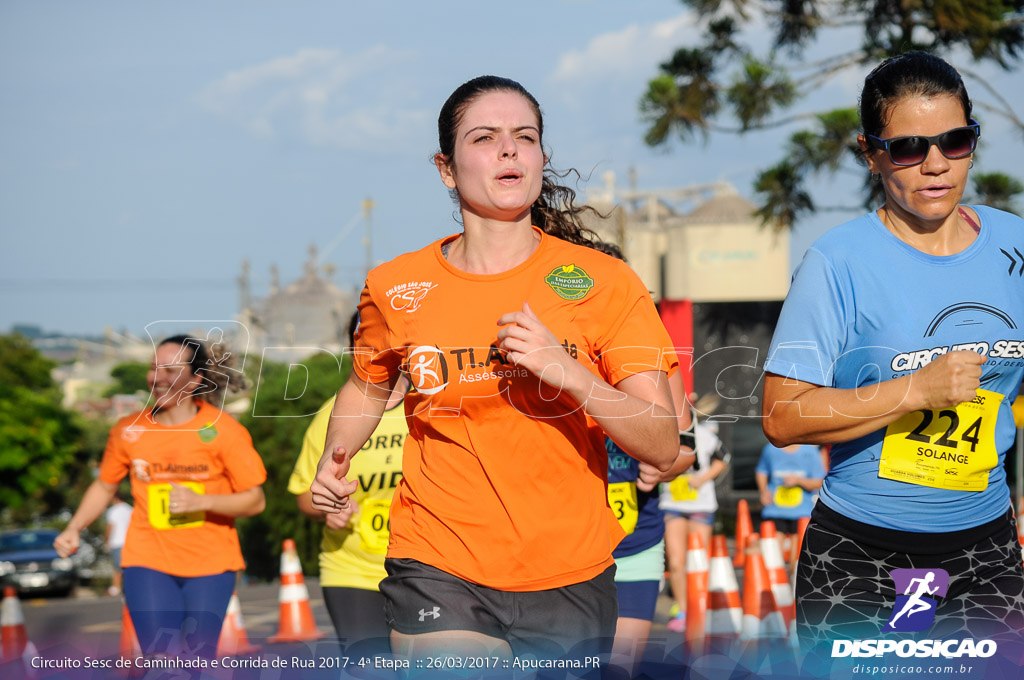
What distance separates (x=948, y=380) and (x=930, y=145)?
69 cm

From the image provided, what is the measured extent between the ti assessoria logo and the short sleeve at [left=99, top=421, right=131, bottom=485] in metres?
4.47

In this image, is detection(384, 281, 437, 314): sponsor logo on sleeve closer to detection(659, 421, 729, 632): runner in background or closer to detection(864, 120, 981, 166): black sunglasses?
detection(864, 120, 981, 166): black sunglasses

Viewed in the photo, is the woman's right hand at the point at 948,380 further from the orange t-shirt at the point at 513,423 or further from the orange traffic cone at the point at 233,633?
the orange traffic cone at the point at 233,633

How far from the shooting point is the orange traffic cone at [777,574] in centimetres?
818

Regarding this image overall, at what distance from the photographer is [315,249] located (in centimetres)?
7344

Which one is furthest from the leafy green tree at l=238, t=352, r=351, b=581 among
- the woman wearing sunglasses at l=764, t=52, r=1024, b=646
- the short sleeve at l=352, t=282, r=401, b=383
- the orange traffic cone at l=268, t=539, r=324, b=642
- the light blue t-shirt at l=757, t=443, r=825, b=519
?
the woman wearing sunglasses at l=764, t=52, r=1024, b=646

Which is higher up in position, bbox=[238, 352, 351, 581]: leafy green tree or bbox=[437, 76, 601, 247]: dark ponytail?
bbox=[437, 76, 601, 247]: dark ponytail

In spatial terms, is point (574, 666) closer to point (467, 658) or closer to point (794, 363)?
point (467, 658)

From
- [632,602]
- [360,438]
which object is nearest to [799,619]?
[360,438]

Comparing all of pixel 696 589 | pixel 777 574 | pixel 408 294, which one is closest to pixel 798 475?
pixel 777 574

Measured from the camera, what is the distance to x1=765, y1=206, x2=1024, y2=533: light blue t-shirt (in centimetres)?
300

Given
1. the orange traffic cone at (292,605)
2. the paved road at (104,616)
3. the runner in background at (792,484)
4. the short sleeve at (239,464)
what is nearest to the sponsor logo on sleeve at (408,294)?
the short sleeve at (239,464)

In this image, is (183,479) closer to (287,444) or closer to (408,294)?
(408,294)

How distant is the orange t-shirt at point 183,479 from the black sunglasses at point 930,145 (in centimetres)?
406
